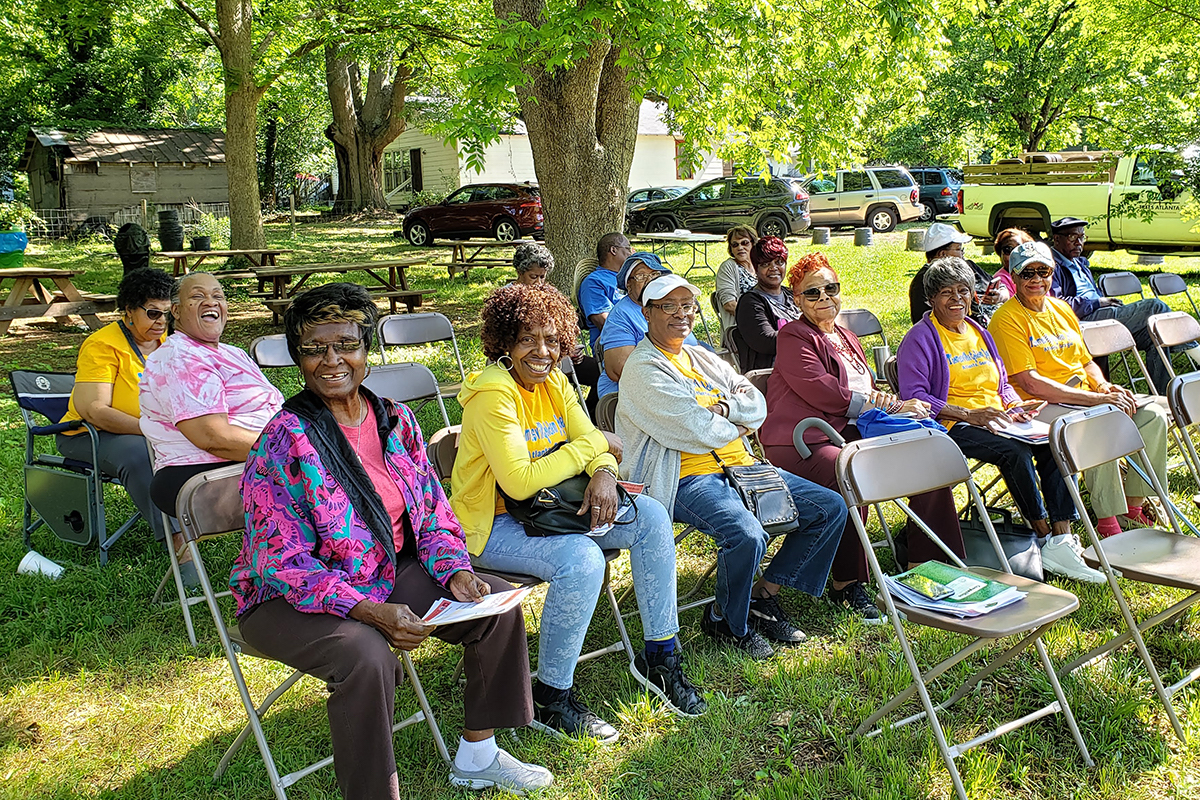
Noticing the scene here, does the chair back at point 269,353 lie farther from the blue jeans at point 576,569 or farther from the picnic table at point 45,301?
the picnic table at point 45,301

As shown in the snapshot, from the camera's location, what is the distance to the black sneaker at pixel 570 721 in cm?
327

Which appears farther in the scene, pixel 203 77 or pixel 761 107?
pixel 203 77

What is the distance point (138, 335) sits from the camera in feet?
15.9

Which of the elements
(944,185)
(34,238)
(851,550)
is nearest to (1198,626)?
(851,550)

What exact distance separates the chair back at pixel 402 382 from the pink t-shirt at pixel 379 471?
190 cm

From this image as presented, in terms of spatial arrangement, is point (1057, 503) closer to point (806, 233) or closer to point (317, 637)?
point (317, 637)

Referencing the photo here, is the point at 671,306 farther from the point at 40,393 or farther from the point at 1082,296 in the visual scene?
the point at 1082,296

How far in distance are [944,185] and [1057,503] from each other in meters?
20.7

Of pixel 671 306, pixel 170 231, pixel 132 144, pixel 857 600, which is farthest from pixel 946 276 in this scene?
pixel 132 144

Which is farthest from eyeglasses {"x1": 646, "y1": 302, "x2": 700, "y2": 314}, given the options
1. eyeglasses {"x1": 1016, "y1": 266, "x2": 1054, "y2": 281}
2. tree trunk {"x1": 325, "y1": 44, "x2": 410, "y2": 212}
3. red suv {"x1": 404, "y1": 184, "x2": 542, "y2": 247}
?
tree trunk {"x1": 325, "y1": 44, "x2": 410, "y2": 212}

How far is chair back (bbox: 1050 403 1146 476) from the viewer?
11.5 ft

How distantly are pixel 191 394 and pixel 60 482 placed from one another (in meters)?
1.30

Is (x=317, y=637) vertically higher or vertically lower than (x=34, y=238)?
lower

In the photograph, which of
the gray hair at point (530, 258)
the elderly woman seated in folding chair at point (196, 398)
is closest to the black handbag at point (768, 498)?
the elderly woman seated in folding chair at point (196, 398)
